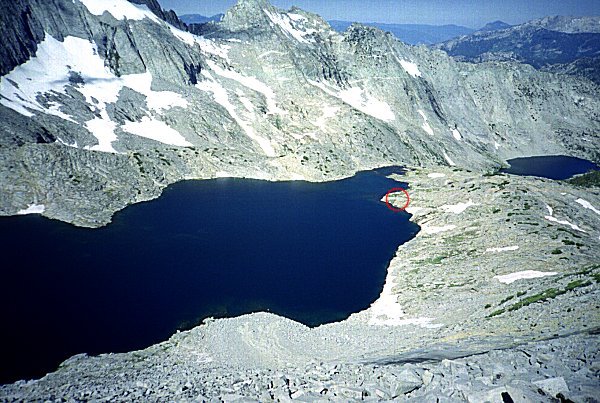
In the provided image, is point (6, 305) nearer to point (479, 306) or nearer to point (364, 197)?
point (479, 306)

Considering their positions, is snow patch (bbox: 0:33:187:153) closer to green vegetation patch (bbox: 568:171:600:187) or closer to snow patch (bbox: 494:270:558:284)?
snow patch (bbox: 494:270:558:284)

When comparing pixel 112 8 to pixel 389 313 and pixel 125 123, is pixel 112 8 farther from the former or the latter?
pixel 389 313

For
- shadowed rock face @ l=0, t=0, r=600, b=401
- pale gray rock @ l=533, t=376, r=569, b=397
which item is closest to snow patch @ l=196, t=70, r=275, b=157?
shadowed rock face @ l=0, t=0, r=600, b=401

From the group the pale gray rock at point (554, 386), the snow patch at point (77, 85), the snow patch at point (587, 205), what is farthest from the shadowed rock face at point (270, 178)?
the snow patch at point (587, 205)

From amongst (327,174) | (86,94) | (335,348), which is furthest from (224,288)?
(86,94)

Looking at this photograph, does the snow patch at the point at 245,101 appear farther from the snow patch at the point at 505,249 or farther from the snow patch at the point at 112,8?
the snow patch at the point at 505,249

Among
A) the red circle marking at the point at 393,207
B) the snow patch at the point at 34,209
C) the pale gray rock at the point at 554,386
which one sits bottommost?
the red circle marking at the point at 393,207

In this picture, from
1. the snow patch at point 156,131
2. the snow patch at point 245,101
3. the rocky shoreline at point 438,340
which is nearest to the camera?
the rocky shoreline at point 438,340
